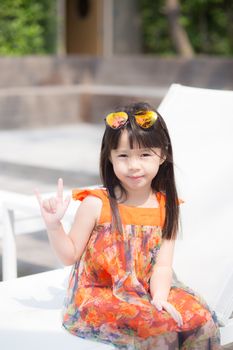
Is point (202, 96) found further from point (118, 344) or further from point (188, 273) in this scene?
point (118, 344)

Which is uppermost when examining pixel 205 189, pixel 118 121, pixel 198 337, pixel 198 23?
pixel 118 121

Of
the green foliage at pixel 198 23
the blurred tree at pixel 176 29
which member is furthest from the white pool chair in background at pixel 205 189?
the green foliage at pixel 198 23

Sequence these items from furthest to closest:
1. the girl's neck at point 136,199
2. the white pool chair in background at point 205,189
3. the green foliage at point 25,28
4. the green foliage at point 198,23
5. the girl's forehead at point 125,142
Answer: the green foliage at point 198,23
the green foliage at point 25,28
the white pool chair in background at point 205,189
the girl's neck at point 136,199
the girl's forehead at point 125,142

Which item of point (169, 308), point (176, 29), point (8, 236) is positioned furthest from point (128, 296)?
point (176, 29)

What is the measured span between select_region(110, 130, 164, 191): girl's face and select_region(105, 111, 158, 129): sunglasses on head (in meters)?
0.03

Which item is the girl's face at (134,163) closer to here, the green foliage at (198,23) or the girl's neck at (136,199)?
the girl's neck at (136,199)

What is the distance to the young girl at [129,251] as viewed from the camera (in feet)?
7.89

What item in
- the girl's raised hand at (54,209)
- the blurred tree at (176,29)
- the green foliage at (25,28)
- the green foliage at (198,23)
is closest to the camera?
the girl's raised hand at (54,209)

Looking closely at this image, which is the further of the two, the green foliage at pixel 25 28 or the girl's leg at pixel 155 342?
the green foliage at pixel 25 28

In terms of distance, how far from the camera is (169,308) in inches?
95.6

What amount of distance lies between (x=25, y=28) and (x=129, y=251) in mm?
12944

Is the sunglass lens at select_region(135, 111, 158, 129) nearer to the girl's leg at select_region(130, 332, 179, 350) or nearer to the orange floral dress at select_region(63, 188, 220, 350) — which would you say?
the orange floral dress at select_region(63, 188, 220, 350)

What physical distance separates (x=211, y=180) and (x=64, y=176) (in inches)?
203

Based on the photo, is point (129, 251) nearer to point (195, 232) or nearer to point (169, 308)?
point (169, 308)
